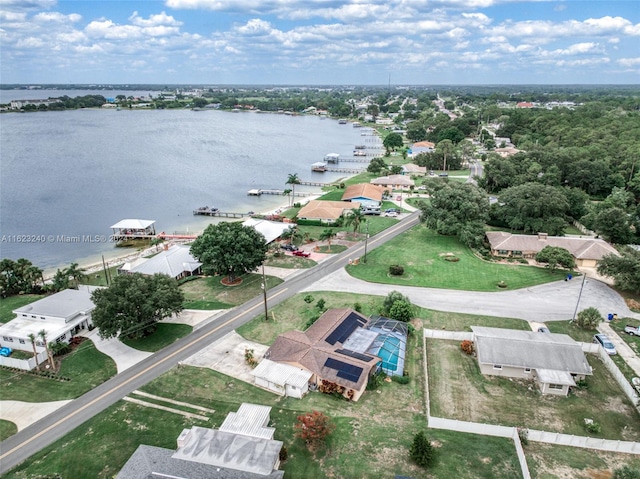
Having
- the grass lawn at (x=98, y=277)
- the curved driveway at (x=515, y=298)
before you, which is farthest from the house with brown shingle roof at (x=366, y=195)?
the grass lawn at (x=98, y=277)

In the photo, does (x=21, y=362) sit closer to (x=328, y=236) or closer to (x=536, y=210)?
(x=328, y=236)

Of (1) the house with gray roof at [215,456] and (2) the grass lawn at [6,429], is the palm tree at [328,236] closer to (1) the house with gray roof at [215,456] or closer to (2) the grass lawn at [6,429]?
(1) the house with gray roof at [215,456]

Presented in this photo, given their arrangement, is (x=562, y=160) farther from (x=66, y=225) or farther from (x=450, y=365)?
(x=66, y=225)

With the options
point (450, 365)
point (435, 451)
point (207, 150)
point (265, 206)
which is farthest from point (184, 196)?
point (435, 451)

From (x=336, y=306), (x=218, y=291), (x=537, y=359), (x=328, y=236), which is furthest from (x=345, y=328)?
(x=328, y=236)

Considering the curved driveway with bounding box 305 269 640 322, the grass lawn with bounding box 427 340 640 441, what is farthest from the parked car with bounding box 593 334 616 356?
the curved driveway with bounding box 305 269 640 322

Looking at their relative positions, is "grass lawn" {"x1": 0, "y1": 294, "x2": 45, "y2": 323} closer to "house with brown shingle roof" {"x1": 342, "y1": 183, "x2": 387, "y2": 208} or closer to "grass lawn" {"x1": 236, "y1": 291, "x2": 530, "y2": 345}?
"grass lawn" {"x1": 236, "y1": 291, "x2": 530, "y2": 345}
